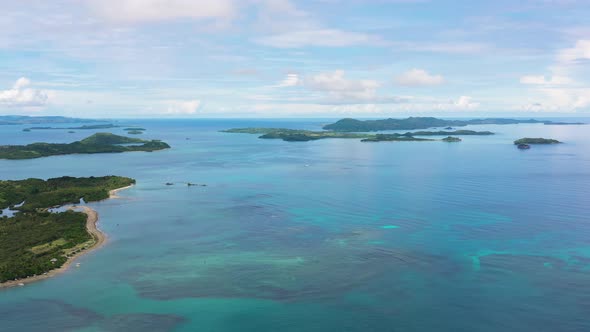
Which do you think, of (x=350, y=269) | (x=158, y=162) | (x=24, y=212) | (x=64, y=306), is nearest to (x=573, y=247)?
(x=350, y=269)

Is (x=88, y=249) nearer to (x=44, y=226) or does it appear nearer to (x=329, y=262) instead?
(x=44, y=226)

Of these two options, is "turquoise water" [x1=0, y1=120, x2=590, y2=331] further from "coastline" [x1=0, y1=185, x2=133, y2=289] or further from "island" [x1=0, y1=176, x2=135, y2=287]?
"island" [x1=0, y1=176, x2=135, y2=287]

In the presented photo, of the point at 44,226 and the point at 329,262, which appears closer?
the point at 329,262

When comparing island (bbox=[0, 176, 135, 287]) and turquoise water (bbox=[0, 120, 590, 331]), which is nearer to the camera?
turquoise water (bbox=[0, 120, 590, 331])

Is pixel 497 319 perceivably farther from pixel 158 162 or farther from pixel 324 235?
pixel 158 162

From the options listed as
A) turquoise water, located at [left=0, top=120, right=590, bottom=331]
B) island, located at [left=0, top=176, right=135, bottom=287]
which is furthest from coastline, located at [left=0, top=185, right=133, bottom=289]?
turquoise water, located at [left=0, top=120, right=590, bottom=331]

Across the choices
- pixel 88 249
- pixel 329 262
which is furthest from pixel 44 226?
pixel 329 262

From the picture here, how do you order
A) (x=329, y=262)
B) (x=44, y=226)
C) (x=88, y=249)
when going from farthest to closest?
(x=44, y=226) → (x=88, y=249) → (x=329, y=262)
